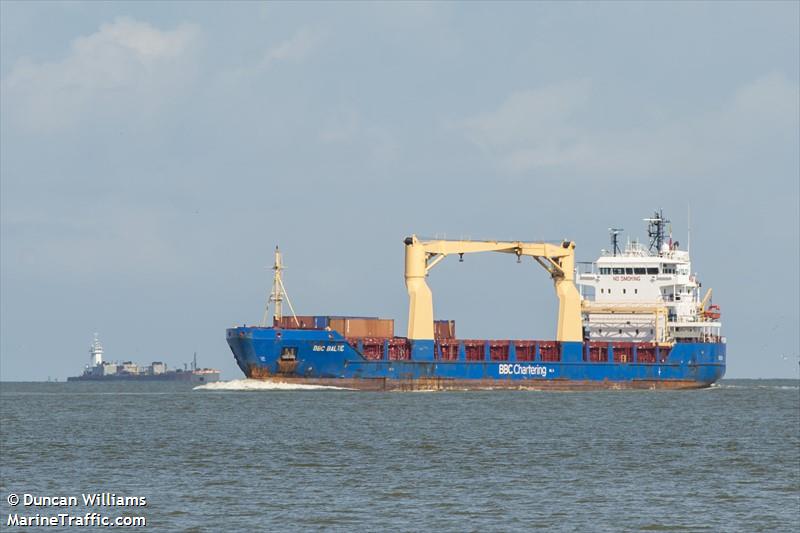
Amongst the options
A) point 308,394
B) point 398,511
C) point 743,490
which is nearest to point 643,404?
point 308,394

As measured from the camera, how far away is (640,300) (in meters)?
76.9

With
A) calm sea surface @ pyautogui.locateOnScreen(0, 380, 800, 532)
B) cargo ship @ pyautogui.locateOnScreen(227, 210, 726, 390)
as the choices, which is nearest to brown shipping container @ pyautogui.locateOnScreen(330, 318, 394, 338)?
cargo ship @ pyautogui.locateOnScreen(227, 210, 726, 390)

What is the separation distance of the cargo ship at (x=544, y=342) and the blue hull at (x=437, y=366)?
51 millimetres

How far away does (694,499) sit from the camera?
2777 centimetres

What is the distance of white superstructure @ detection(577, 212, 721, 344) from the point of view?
251 ft

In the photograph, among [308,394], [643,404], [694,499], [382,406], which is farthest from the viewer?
[308,394]

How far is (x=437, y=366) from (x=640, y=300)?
1425 cm

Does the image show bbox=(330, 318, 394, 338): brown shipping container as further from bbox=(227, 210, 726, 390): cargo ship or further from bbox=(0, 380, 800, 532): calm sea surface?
bbox=(0, 380, 800, 532): calm sea surface

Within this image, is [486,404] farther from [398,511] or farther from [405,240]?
[398,511]

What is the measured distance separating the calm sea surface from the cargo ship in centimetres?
954

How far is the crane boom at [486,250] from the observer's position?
68.6 m

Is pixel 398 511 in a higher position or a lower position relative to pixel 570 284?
lower

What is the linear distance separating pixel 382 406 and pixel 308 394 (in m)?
10.1

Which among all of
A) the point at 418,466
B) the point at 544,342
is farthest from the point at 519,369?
the point at 418,466
